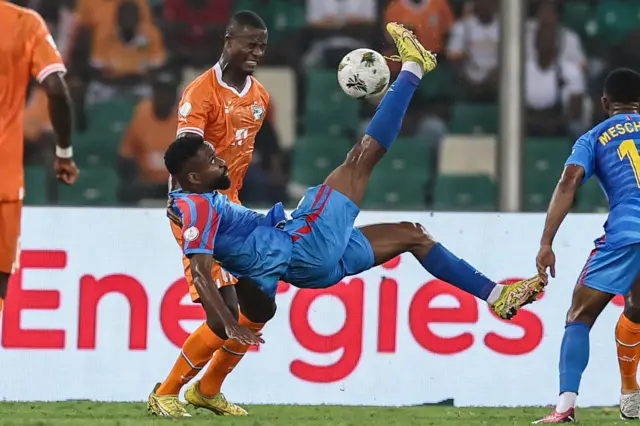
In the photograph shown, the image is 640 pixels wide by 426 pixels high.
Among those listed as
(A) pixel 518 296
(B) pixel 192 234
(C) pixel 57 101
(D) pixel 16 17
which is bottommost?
(A) pixel 518 296

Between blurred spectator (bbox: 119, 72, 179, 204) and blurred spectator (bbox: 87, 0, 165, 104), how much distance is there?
15cm

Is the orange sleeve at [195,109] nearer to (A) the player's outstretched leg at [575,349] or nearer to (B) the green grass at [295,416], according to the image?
(B) the green grass at [295,416]

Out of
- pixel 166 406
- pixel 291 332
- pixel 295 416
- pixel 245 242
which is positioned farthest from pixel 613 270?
pixel 291 332

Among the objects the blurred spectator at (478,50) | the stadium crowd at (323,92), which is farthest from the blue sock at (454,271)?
the blurred spectator at (478,50)

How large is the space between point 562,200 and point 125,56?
14.2ft

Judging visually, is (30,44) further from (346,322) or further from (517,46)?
(517,46)

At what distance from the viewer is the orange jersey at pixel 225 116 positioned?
6.68 m

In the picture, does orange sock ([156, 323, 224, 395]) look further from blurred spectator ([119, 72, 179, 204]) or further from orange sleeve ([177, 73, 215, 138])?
blurred spectator ([119, 72, 179, 204])

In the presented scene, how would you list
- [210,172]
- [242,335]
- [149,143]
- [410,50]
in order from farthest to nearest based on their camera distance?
[149,143] < [410,50] < [210,172] < [242,335]

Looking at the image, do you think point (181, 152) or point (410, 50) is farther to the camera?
point (410, 50)

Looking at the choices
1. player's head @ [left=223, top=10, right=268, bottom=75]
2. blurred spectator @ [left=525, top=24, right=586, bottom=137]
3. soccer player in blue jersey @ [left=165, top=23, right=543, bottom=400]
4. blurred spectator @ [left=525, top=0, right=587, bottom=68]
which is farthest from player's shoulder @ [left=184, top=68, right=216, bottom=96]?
blurred spectator @ [left=525, top=0, right=587, bottom=68]

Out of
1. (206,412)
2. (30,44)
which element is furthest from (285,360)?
(30,44)

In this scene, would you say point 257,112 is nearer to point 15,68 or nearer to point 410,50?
point 410,50

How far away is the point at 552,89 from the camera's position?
9.50 metres
